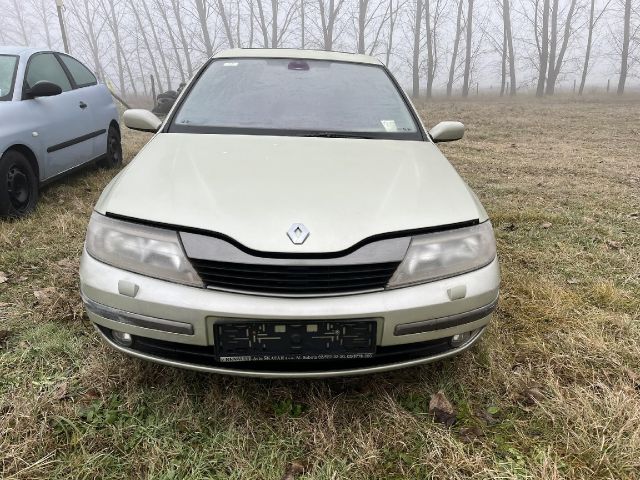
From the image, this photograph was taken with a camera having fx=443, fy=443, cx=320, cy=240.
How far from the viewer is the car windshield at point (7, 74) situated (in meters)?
3.54

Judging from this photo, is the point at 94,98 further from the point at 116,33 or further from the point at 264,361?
the point at 116,33

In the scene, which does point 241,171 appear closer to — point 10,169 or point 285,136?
point 285,136

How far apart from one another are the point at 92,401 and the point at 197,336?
0.65 meters

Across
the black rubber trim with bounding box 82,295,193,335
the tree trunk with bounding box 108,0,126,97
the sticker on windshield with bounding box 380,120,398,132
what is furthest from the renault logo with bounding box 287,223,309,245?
the tree trunk with bounding box 108,0,126,97

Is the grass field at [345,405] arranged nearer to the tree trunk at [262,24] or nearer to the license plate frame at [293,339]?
the license plate frame at [293,339]

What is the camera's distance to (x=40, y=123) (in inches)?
145

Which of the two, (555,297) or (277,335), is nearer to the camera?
(277,335)

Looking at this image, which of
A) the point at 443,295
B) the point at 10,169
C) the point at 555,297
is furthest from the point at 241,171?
the point at 10,169

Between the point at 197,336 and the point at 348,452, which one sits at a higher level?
the point at 197,336

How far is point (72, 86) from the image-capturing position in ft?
14.7

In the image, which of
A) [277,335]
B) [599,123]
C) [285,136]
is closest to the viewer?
[277,335]

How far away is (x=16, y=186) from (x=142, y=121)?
1743 mm

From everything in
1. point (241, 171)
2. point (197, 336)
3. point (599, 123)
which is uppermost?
point (241, 171)

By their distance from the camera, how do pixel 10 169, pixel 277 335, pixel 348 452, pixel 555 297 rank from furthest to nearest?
pixel 10 169, pixel 555 297, pixel 348 452, pixel 277 335
